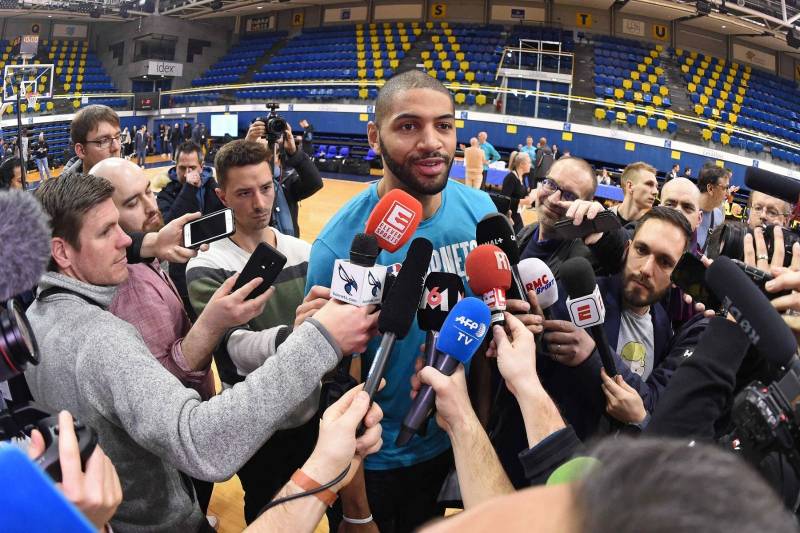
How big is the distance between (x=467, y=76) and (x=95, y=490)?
15516 mm

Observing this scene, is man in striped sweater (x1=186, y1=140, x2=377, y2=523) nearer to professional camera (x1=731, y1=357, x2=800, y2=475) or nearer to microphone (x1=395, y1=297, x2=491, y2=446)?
microphone (x1=395, y1=297, x2=491, y2=446)

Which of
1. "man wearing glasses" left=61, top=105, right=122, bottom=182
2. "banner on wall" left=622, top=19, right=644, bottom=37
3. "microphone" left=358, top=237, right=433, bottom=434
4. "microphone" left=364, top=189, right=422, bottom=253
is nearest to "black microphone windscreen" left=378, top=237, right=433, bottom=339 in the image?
"microphone" left=358, top=237, right=433, bottom=434

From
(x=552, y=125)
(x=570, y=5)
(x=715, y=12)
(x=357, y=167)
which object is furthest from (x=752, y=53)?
(x=357, y=167)

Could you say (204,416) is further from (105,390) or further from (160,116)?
(160,116)

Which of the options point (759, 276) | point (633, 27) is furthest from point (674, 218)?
point (633, 27)

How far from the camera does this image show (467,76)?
49.4ft

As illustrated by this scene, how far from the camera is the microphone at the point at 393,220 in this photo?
1238 millimetres

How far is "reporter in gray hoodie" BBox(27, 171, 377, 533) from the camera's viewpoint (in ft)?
3.42

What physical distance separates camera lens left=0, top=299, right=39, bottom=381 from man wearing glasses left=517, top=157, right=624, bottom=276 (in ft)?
4.93

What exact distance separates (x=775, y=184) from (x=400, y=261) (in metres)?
0.93

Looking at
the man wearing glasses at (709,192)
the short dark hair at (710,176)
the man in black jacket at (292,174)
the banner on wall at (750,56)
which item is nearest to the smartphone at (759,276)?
the man in black jacket at (292,174)

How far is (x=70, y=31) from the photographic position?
2280 cm

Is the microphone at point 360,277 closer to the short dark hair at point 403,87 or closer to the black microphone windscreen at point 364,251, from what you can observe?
the black microphone windscreen at point 364,251

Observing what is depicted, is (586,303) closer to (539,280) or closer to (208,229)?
(539,280)
